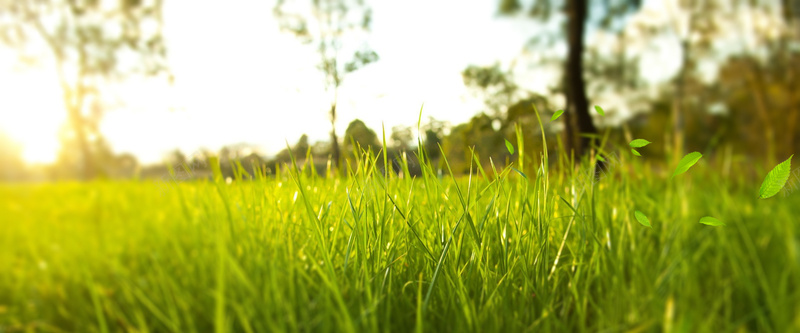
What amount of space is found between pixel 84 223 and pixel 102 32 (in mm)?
8116

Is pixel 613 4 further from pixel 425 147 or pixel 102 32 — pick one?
pixel 102 32

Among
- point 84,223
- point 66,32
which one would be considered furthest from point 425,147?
point 66,32

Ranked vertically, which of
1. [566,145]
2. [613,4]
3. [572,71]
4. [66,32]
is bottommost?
[566,145]

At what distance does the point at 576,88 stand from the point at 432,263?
1.54m

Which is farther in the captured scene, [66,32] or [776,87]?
[66,32]

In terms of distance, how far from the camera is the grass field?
0.83 meters

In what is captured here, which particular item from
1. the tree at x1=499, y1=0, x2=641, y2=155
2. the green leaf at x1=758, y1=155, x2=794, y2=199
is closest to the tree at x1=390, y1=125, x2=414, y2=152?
the green leaf at x1=758, y1=155, x2=794, y2=199

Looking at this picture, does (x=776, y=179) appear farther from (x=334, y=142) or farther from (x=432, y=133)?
(x=334, y=142)

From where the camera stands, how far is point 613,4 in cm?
410

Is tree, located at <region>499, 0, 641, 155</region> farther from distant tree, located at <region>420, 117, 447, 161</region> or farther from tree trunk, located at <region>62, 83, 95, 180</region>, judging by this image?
tree trunk, located at <region>62, 83, 95, 180</region>

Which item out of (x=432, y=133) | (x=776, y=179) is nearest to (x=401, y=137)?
(x=432, y=133)

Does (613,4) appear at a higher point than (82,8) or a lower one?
lower

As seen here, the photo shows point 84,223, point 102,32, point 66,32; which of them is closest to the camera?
Answer: point 84,223

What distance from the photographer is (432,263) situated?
944 millimetres
